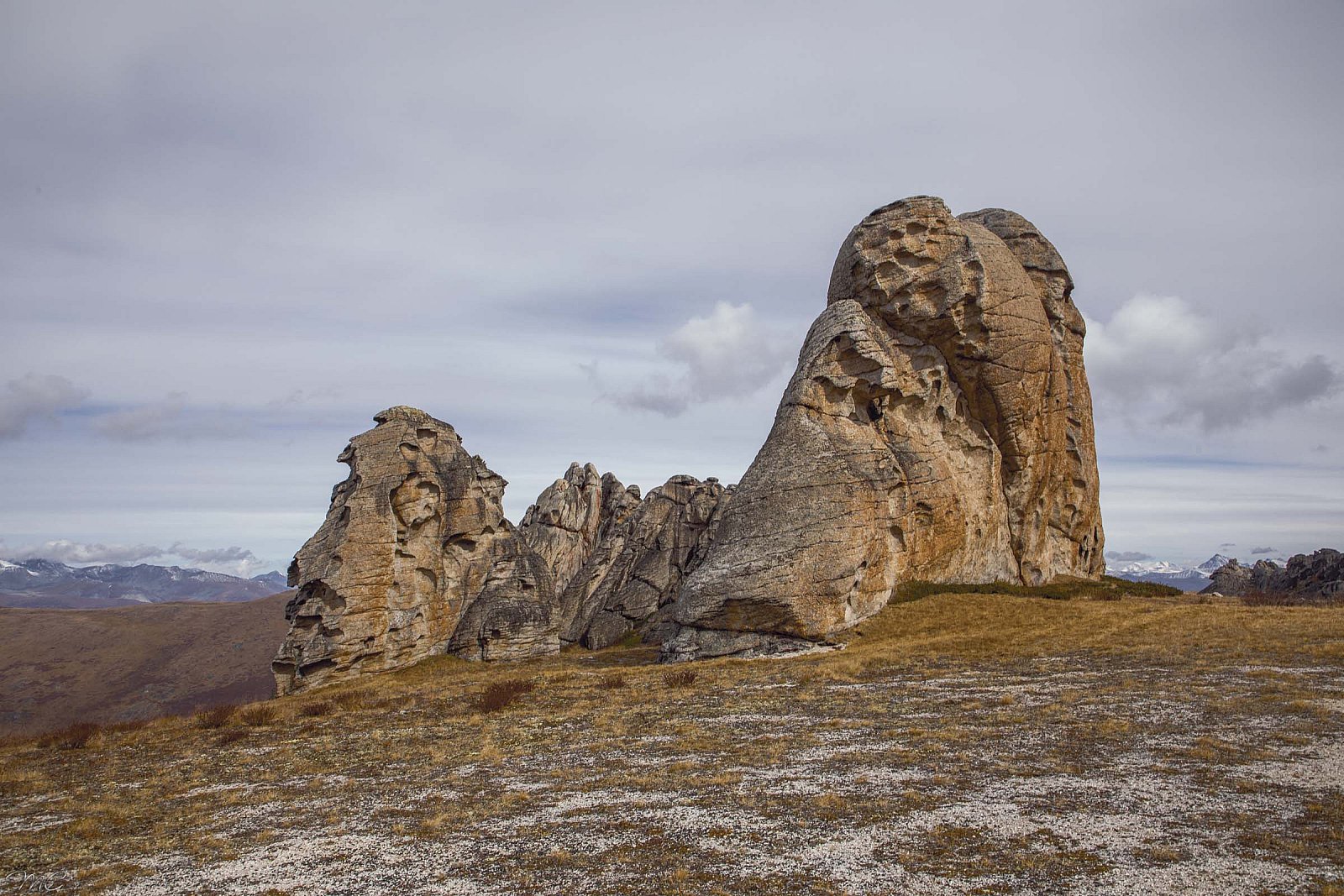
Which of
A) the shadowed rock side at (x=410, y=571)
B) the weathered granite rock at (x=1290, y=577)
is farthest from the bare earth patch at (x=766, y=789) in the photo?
the weathered granite rock at (x=1290, y=577)

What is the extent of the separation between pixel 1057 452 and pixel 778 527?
928 inches

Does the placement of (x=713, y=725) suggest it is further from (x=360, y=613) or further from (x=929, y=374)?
(x=929, y=374)

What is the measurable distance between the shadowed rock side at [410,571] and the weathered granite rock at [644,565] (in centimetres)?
684

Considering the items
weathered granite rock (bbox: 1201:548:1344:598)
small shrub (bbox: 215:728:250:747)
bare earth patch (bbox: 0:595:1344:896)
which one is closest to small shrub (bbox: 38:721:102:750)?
bare earth patch (bbox: 0:595:1344:896)

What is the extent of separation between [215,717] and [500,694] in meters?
8.39

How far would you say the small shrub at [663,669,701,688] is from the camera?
2488 cm

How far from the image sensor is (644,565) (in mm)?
51250

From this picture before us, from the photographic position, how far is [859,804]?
12.0m

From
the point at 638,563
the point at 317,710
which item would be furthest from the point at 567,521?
the point at 317,710

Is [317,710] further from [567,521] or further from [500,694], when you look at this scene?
[567,521]

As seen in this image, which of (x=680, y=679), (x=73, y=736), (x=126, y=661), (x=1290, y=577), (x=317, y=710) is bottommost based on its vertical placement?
(x=126, y=661)

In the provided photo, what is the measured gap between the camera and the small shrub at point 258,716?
77.7 ft

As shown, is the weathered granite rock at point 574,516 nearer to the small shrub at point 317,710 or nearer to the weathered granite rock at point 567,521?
the weathered granite rock at point 567,521

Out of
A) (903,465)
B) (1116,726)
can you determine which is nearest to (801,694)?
(1116,726)
